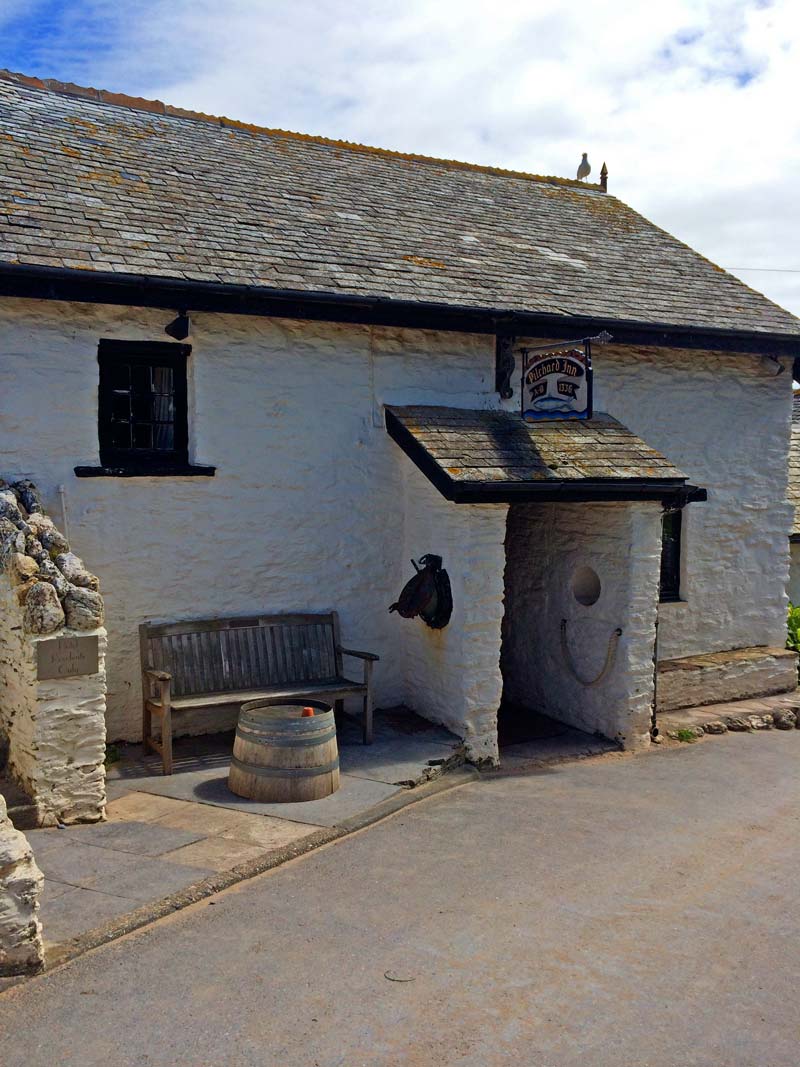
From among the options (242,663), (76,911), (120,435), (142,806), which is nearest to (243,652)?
(242,663)

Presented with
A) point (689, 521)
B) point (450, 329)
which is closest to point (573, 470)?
point (450, 329)

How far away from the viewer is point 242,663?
8414mm

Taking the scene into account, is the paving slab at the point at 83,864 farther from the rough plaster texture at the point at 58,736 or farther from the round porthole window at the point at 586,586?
the round porthole window at the point at 586,586

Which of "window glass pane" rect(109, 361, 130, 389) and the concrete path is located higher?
"window glass pane" rect(109, 361, 130, 389)

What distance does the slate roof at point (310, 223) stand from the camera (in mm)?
8438

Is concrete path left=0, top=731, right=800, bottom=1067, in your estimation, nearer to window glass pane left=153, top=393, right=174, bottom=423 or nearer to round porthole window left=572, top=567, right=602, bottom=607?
round porthole window left=572, top=567, right=602, bottom=607

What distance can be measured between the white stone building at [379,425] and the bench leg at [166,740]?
0.90 meters

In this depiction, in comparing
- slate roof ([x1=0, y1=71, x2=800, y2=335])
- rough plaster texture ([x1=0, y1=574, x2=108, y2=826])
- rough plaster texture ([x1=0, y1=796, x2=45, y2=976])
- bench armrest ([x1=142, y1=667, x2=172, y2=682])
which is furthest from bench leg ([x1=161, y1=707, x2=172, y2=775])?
slate roof ([x1=0, y1=71, x2=800, y2=335])

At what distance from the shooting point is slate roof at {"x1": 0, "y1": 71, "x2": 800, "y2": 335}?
27.7 ft

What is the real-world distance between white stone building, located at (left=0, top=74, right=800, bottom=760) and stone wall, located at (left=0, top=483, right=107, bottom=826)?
1.36 metres

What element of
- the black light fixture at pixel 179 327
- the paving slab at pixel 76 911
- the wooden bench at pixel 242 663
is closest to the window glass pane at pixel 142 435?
the black light fixture at pixel 179 327

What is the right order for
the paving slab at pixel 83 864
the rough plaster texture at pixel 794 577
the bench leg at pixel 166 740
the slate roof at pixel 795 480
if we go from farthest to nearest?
the rough plaster texture at pixel 794 577
the slate roof at pixel 795 480
the bench leg at pixel 166 740
the paving slab at pixel 83 864

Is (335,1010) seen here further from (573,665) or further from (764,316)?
(764,316)

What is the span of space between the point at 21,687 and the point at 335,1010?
133 inches
